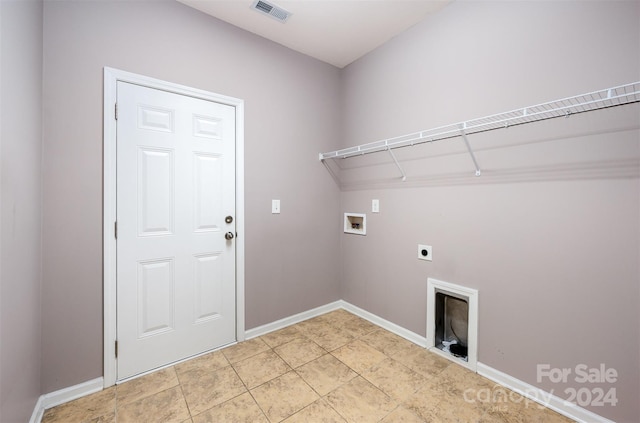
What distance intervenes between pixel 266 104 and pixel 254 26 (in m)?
0.61

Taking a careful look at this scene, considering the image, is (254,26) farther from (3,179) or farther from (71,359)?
(71,359)

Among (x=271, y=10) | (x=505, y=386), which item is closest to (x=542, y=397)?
(x=505, y=386)

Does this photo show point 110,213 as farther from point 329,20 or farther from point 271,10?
point 329,20

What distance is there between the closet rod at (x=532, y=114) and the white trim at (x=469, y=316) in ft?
2.83

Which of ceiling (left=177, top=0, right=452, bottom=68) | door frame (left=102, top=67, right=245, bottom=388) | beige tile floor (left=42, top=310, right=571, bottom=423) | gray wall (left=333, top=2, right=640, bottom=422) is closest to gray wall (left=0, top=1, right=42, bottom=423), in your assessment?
door frame (left=102, top=67, right=245, bottom=388)

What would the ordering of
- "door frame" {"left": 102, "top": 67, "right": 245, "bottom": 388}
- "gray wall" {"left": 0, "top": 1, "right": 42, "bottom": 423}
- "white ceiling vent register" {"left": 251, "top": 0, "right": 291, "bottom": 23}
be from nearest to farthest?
"gray wall" {"left": 0, "top": 1, "right": 42, "bottom": 423}, "door frame" {"left": 102, "top": 67, "right": 245, "bottom": 388}, "white ceiling vent register" {"left": 251, "top": 0, "right": 291, "bottom": 23}

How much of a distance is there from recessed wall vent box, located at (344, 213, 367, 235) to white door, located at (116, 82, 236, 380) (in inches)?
48.1

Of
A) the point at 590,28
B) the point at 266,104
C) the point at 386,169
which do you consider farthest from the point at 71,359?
the point at 590,28

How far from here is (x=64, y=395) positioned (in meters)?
1.60

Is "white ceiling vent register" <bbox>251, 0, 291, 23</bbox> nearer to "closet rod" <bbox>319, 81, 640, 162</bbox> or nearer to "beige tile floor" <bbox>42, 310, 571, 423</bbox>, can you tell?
"closet rod" <bbox>319, 81, 640, 162</bbox>

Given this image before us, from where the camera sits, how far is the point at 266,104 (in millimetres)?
2393

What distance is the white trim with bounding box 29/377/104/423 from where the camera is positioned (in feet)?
4.88

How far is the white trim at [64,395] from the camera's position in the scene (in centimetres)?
149

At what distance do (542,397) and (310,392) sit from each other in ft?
4.48
